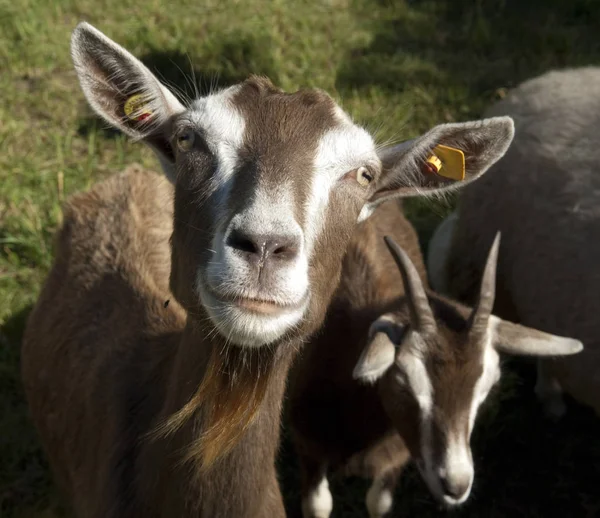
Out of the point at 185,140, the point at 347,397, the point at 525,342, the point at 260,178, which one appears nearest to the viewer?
the point at 260,178

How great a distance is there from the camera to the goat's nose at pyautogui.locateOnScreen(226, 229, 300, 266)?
2.15m

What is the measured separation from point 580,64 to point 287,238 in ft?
21.0

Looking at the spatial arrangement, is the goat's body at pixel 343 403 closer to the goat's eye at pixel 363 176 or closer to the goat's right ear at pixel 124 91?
the goat's eye at pixel 363 176

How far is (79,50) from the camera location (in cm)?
275

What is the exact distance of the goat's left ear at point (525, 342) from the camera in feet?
12.5

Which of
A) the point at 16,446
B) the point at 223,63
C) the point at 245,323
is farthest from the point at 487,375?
the point at 223,63

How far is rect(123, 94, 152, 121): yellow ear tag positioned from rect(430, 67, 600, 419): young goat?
2803 millimetres

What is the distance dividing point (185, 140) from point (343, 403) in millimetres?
2106

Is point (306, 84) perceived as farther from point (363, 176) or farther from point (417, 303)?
point (363, 176)

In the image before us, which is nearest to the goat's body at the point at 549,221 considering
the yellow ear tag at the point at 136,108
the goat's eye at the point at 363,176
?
the goat's eye at the point at 363,176

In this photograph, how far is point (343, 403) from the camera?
424 cm

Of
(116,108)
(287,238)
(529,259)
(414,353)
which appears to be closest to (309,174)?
(287,238)

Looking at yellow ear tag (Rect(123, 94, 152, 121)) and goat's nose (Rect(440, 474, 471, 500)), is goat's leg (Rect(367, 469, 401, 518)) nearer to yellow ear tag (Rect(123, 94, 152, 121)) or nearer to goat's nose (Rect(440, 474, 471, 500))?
goat's nose (Rect(440, 474, 471, 500))

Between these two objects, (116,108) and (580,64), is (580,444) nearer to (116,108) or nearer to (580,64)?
(116,108)
